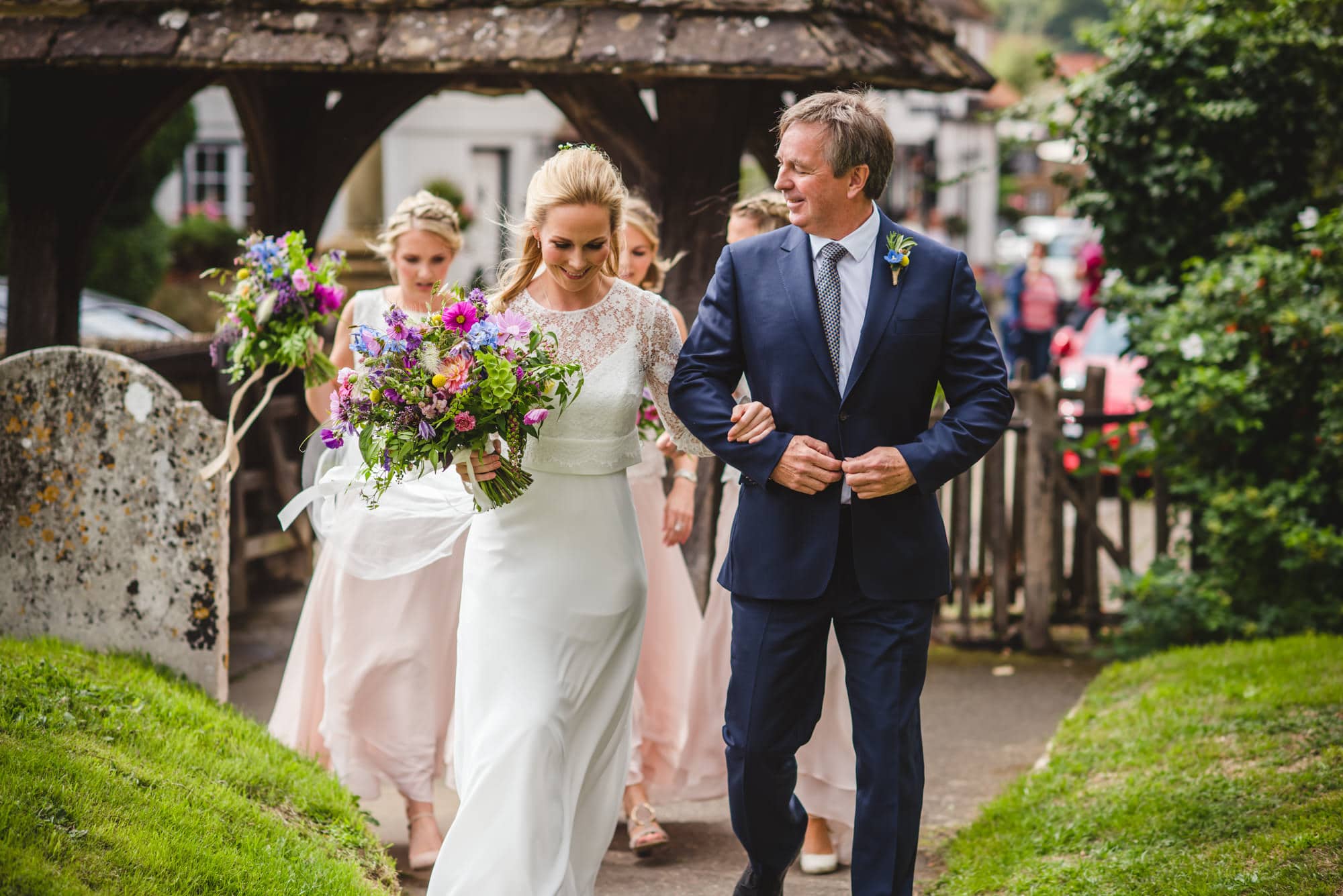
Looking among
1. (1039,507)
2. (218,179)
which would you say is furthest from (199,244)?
(1039,507)

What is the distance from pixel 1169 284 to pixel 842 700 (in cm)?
393

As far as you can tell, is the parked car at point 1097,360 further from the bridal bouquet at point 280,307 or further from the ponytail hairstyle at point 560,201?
the ponytail hairstyle at point 560,201

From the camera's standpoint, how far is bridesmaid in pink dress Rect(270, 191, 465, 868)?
487 centimetres

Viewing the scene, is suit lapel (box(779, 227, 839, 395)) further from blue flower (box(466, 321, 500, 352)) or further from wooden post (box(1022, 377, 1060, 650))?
wooden post (box(1022, 377, 1060, 650))

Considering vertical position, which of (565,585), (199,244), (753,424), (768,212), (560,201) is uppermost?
(199,244)

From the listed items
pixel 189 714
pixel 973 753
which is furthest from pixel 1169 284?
pixel 189 714

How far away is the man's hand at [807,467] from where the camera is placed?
3684 mm

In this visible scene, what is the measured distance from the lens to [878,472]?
3.67m

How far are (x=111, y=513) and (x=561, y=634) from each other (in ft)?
7.57

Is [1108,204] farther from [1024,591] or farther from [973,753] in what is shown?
[973,753]

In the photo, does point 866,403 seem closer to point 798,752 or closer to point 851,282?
point 851,282

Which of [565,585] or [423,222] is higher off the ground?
[423,222]

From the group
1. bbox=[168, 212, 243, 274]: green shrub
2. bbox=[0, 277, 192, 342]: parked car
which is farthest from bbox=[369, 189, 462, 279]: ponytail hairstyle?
bbox=[168, 212, 243, 274]: green shrub

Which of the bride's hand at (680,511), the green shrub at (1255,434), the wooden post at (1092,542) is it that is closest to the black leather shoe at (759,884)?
the bride's hand at (680,511)
